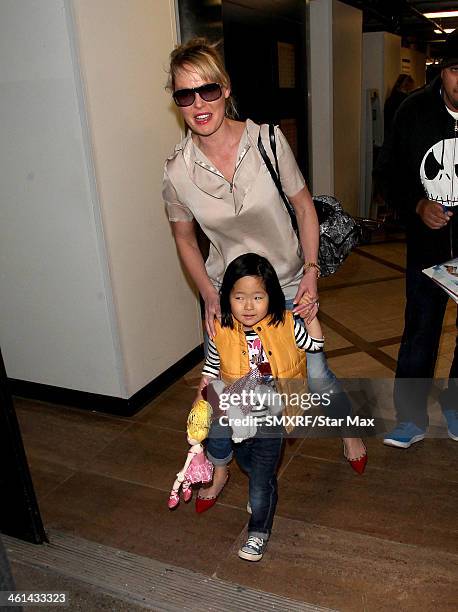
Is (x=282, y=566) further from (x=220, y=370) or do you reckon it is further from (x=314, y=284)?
(x=314, y=284)

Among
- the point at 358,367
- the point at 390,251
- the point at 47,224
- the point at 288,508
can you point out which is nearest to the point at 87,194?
the point at 47,224

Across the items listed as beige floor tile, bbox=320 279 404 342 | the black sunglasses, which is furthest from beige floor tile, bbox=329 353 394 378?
the black sunglasses

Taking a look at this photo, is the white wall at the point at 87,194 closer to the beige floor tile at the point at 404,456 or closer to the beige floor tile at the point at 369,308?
the beige floor tile at the point at 404,456

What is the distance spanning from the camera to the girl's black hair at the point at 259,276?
2.08 m

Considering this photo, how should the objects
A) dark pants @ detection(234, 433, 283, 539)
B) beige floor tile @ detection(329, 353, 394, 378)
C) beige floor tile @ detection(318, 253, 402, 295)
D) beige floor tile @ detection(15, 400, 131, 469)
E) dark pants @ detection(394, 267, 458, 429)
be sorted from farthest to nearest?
1. beige floor tile @ detection(318, 253, 402, 295)
2. beige floor tile @ detection(329, 353, 394, 378)
3. beige floor tile @ detection(15, 400, 131, 469)
4. dark pants @ detection(394, 267, 458, 429)
5. dark pants @ detection(234, 433, 283, 539)

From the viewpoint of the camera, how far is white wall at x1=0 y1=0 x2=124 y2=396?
2859 mm

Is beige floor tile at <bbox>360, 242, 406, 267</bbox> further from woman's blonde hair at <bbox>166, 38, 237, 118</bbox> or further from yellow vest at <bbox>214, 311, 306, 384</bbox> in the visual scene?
woman's blonde hair at <bbox>166, 38, 237, 118</bbox>

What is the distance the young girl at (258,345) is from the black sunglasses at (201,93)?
56cm

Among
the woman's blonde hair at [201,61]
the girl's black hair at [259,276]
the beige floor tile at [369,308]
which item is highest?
the woman's blonde hair at [201,61]

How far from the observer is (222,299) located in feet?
7.18

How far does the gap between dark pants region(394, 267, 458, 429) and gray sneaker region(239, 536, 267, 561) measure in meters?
1.05

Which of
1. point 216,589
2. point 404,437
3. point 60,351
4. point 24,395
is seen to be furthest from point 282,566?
point 24,395

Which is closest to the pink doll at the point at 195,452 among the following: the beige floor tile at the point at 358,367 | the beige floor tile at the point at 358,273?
the beige floor tile at the point at 358,367

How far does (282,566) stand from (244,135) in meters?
1.61
